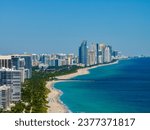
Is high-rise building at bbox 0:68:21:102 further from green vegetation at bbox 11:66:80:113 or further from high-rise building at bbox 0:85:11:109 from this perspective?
green vegetation at bbox 11:66:80:113

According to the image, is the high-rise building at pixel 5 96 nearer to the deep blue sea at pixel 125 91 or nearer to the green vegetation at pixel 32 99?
the green vegetation at pixel 32 99

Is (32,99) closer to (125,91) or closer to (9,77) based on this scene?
(125,91)

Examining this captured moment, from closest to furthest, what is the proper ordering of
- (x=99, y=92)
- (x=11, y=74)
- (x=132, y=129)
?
1. (x=132, y=129)
2. (x=99, y=92)
3. (x=11, y=74)

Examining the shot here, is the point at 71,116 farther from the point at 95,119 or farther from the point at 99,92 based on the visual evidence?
the point at 99,92

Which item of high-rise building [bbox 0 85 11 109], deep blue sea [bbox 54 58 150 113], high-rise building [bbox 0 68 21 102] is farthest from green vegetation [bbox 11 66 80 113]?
high-rise building [bbox 0 68 21 102]

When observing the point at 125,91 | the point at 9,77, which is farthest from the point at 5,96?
the point at 125,91

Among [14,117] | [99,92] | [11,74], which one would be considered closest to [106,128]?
[14,117]

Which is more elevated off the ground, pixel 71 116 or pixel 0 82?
pixel 71 116

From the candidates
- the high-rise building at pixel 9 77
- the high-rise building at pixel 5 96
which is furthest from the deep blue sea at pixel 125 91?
the high-rise building at pixel 9 77

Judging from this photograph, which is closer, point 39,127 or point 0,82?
point 39,127

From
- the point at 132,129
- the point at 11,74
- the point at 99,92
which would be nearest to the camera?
the point at 132,129

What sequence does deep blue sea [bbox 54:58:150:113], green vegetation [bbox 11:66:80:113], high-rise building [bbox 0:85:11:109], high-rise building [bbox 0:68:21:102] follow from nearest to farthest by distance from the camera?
green vegetation [bbox 11:66:80:113], deep blue sea [bbox 54:58:150:113], high-rise building [bbox 0:85:11:109], high-rise building [bbox 0:68:21:102]
